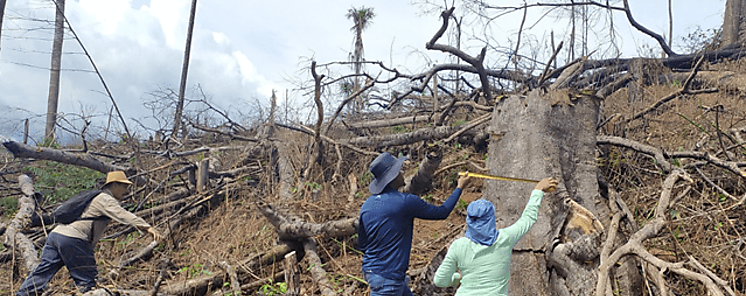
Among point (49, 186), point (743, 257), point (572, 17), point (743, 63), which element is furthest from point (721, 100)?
point (49, 186)

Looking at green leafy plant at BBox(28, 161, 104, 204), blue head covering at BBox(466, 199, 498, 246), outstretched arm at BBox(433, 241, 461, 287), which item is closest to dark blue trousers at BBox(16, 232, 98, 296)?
outstretched arm at BBox(433, 241, 461, 287)

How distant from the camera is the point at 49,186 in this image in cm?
950

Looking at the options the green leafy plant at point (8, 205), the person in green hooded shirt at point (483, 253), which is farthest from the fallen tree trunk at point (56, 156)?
the person in green hooded shirt at point (483, 253)

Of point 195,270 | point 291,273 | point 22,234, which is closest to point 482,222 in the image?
point 291,273

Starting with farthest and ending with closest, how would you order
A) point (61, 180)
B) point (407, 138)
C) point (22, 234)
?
point (61, 180) → point (407, 138) → point (22, 234)

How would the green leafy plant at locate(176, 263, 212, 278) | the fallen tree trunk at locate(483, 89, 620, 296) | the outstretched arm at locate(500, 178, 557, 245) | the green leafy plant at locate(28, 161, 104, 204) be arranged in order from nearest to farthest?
the outstretched arm at locate(500, 178, 557, 245)
the fallen tree trunk at locate(483, 89, 620, 296)
the green leafy plant at locate(176, 263, 212, 278)
the green leafy plant at locate(28, 161, 104, 204)

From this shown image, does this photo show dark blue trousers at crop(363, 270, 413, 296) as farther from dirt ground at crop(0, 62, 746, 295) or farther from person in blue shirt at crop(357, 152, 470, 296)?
dirt ground at crop(0, 62, 746, 295)

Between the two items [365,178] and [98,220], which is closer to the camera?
[98,220]

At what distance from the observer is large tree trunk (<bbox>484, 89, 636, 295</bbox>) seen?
3.55 metres

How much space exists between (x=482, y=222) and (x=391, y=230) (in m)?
0.88

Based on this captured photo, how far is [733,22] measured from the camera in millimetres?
10852

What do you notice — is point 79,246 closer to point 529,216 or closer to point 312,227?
point 312,227

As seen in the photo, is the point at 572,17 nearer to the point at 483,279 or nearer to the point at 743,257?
the point at 743,257

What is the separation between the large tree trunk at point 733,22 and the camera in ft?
35.0
